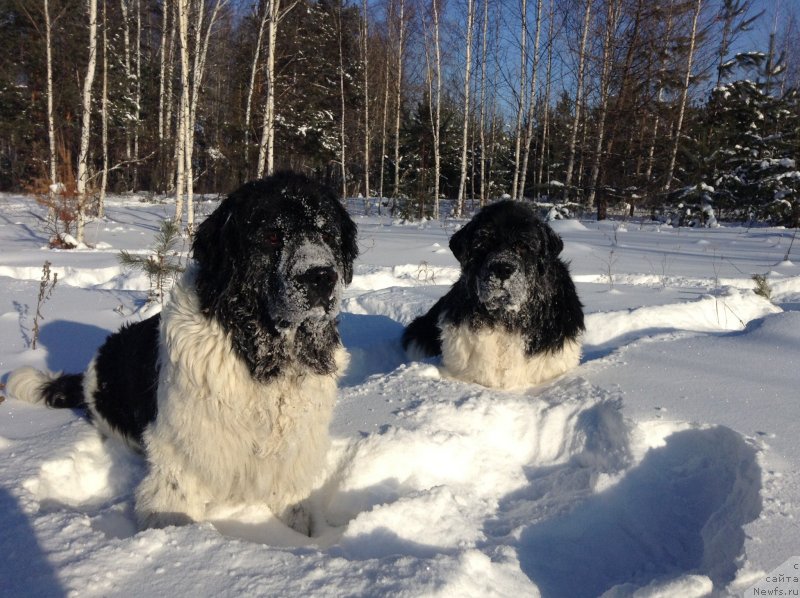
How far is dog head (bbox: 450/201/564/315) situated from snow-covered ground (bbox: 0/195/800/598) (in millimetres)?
714

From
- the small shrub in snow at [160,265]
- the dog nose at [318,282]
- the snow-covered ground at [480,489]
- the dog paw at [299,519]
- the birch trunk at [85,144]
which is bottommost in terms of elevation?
the dog paw at [299,519]

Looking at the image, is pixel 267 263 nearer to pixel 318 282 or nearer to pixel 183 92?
→ pixel 318 282

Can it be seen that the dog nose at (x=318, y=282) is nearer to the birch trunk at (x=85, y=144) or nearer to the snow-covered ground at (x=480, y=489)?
the snow-covered ground at (x=480, y=489)

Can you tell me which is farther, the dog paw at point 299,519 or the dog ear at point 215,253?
the dog paw at point 299,519

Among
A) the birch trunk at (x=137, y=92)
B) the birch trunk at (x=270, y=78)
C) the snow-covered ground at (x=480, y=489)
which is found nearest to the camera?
the snow-covered ground at (x=480, y=489)

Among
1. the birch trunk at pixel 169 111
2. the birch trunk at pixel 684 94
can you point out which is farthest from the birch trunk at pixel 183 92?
the birch trunk at pixel 684 94

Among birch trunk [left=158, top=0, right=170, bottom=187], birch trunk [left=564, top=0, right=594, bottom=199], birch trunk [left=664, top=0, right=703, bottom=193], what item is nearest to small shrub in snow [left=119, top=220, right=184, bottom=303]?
birch trunk [left=564, top=0, right=594, bottom=199]

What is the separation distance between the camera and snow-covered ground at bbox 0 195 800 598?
1.78 meters

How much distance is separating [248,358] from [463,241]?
92.7 inches

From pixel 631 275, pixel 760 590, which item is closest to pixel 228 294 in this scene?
pixel 760 590

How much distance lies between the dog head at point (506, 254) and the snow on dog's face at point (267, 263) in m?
1.66

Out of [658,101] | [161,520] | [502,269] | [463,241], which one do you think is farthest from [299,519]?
[658,101]

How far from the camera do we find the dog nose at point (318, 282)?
2.22 m

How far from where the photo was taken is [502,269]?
378 centimetres
